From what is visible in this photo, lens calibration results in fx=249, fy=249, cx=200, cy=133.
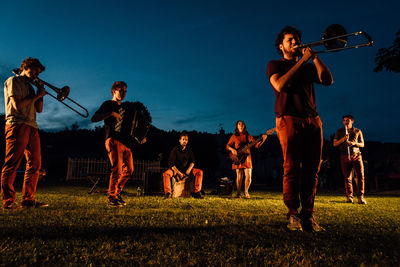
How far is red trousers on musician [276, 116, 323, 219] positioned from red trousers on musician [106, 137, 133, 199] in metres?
3.45

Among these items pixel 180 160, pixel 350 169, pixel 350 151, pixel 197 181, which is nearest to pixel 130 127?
pixel 180 160

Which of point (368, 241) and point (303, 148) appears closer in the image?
point (368, 241)

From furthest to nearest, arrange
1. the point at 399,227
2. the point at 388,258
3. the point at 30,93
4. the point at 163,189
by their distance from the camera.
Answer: the point at 163,189 → the point at 30,93 → the point at 399,227 → the point at 388,258

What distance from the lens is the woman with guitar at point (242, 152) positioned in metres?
8.08

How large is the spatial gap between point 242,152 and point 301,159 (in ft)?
16.7

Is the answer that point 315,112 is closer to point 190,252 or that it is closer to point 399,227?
point 399,227

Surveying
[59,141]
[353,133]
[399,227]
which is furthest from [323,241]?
[59,141]

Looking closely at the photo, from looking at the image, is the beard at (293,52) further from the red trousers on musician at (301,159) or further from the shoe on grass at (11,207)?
the shoe on grass at (11,207)

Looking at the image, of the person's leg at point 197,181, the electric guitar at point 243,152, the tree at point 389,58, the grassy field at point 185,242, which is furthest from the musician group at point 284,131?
the tree at point 389,58

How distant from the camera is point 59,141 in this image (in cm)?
3794

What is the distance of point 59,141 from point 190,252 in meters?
41.8

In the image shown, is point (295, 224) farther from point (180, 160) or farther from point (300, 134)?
point (180, 160)

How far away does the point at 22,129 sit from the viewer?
4281 millimetres

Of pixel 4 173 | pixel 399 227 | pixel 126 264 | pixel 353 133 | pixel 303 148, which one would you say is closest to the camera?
pixel 126 264
